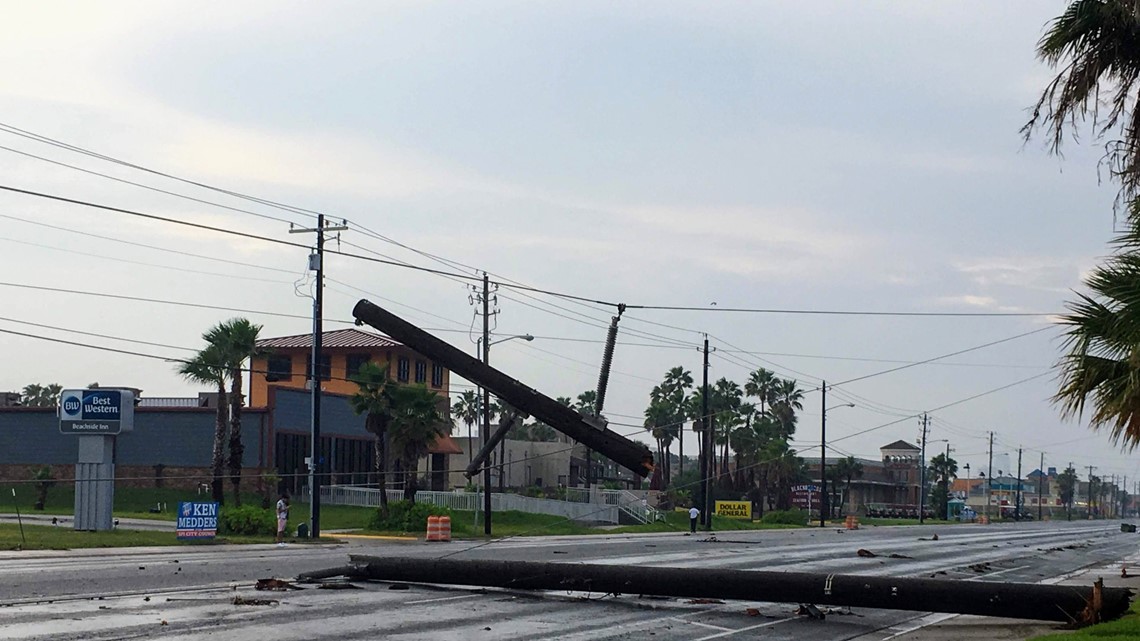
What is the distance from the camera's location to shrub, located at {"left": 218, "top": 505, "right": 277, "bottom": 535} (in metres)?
49.2

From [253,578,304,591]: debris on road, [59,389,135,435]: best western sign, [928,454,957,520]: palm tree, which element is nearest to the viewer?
[253,578,304,591]: debris on road

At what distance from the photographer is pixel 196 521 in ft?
139

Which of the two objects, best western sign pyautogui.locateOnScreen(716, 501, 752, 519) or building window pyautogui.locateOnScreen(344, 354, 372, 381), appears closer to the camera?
building window pyautogui.locateOnScreen(344, 354, 372, 381)

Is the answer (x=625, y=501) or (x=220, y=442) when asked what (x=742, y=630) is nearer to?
(x=220, y=442)

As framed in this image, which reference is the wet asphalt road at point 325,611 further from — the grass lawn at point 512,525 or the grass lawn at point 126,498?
the grass lawn at point 126,498

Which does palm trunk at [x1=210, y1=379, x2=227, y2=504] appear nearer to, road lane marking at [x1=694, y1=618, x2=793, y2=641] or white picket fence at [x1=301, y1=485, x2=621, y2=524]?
white picket fence at [x1=301, y1=485, x2=621, y2=524]

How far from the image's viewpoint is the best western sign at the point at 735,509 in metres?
97.5

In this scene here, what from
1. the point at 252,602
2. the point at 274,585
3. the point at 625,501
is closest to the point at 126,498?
the point at 625,501

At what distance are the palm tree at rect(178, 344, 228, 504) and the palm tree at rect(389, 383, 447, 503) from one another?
8.68m

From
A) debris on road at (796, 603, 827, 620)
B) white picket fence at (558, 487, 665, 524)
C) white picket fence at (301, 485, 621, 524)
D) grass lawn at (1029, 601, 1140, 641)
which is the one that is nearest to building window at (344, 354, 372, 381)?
white picket fence at (301, 485, 621, 524)

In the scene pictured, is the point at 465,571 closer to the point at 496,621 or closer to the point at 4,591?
the point at 496,621

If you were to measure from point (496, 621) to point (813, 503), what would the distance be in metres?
137

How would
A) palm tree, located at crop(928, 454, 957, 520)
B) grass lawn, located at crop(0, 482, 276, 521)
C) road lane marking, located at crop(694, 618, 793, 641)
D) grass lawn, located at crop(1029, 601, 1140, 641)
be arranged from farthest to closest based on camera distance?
palm tree, located at crop(928, 454, 957, 520), grass lawn, located at crop(0, 482, 276, 521), road lane marking, located at crop(694, 618, 793, 641), grass lawn, located at crop(1029, 601, 1140, 641)

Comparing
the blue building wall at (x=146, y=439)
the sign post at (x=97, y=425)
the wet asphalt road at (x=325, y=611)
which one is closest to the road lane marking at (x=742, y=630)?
the wet asphalt road at (x=325, y=611)
